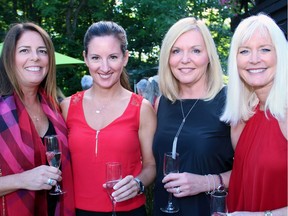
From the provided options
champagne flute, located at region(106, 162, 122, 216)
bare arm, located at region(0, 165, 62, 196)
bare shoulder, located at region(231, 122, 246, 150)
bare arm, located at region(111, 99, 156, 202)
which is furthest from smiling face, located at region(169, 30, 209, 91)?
bare arm, located at region(0, 165, 62, 196)

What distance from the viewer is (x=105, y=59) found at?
3.12m

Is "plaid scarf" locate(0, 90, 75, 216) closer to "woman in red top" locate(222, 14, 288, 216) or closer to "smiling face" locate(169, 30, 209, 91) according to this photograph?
"smiling face" locate(169, 30, 209, 91)

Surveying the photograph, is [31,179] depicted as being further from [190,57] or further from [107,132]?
[190,57]

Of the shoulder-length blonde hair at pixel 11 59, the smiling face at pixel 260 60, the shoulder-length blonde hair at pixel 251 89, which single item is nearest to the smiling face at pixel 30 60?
the shoulder-length blonde hair at pixel 11 59

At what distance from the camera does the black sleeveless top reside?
9.62 ft

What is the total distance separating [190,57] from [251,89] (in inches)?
22.2

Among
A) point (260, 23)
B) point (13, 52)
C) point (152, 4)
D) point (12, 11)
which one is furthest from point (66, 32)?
point (260, 23)

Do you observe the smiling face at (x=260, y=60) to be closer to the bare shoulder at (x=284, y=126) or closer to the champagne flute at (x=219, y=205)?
the bare shoulder at (x=284, y=126)

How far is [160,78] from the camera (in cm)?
343

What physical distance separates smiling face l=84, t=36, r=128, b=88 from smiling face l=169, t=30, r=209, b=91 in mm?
488

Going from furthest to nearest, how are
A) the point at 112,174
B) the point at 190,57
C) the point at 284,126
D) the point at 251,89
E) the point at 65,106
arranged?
the point at 65,106, the point at 190,57, the point at 251,89, the point at 112,174, the point at 284,126

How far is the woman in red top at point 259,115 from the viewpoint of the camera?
250 cm

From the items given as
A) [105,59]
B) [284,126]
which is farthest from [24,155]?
[284,126]

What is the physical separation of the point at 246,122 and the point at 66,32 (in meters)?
12.5
